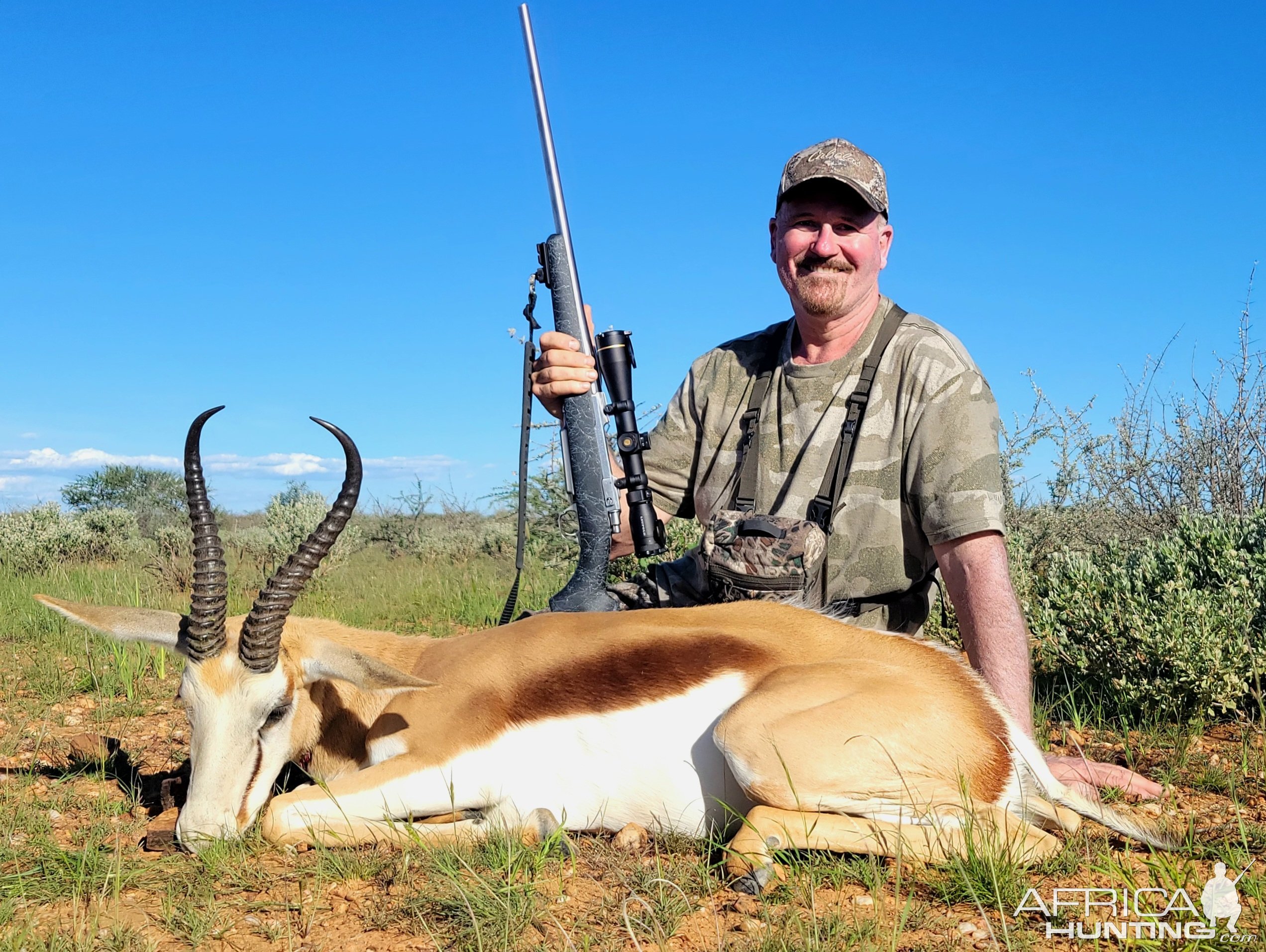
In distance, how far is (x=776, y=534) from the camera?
390cm

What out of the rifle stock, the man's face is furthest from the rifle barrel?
the man's face

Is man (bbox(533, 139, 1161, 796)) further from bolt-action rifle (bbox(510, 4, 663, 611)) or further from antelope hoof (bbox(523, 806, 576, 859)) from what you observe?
antelope hoof (bbox(523, 806, 576, 859))

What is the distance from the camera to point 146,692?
17.1 ft

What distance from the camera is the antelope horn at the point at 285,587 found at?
126 inches

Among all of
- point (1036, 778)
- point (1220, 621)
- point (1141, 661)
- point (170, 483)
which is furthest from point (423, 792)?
point (170, 483)

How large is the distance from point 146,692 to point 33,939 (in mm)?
3041

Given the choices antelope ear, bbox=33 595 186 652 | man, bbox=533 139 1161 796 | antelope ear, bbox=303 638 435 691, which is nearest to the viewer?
antelope ear, bbox=303 638 435 691

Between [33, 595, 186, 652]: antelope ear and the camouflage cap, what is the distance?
3.24 meters

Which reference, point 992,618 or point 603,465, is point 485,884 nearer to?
point 992,618

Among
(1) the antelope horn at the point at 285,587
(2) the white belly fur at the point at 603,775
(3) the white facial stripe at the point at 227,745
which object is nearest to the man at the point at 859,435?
(2) the white belly fur at the point at 603,775

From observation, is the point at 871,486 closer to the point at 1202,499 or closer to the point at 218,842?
the point at 218,842

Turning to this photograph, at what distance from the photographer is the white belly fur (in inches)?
123

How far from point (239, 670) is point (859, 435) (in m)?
2.62

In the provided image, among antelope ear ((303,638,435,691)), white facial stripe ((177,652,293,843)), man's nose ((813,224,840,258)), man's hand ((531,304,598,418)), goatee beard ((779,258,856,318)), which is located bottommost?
white facial stripe ((177,652,293,843))
